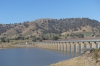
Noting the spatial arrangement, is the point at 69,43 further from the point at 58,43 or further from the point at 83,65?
the point at 83,65

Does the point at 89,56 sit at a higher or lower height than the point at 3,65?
higher

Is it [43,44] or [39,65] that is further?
[43,44]

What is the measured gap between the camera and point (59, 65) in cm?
3997

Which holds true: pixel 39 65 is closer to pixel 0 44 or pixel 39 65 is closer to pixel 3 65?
pixel 3 65

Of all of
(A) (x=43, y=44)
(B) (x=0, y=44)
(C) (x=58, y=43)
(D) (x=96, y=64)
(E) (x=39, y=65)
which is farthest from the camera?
(B) (x=0, y=44)

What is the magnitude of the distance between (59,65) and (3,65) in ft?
55.3

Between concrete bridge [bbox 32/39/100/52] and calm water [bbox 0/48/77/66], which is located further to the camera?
concrete bridge [bbox 32/39/100/52]

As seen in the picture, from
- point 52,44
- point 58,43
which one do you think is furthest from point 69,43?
point 52,44

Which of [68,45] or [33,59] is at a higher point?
[68,45]

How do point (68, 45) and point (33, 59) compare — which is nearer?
point (33, 59)

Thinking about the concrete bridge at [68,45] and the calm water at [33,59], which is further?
the concrete bridge at [68,45]

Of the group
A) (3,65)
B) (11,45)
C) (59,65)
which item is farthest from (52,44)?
(59,65)

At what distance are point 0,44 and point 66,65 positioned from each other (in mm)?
135152

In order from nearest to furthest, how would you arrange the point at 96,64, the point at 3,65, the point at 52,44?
the point at 96,64
the point at 3,65
the point at 52,44
